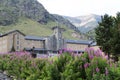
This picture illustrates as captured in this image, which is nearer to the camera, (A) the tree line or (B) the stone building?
(A) the tree line

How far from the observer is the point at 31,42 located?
163m

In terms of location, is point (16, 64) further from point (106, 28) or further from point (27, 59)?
point (106, 28)

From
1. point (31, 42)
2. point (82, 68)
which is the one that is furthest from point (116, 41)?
point (31, 42)

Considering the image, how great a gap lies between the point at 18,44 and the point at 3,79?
124 metres

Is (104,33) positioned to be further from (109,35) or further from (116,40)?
(116,40)

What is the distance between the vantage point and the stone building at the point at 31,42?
153 m

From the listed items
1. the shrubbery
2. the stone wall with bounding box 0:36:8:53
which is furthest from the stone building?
the shrubbery

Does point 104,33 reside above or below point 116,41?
above

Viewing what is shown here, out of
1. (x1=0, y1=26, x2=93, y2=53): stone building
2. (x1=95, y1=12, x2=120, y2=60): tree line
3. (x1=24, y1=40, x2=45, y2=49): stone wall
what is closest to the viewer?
(x1=95, y1=12, x2=120, y2=60): tree line

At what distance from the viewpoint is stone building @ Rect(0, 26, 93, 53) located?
6033 inches

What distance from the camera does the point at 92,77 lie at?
622 inches

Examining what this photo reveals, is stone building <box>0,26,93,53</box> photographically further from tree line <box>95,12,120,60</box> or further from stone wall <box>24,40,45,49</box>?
tree line <box>95,12,120,60</box>

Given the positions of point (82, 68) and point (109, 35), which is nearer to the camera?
point (82, 68)

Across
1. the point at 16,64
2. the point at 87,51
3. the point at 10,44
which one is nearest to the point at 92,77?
the point at 87,51
